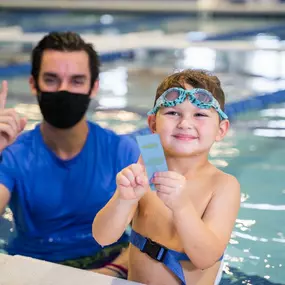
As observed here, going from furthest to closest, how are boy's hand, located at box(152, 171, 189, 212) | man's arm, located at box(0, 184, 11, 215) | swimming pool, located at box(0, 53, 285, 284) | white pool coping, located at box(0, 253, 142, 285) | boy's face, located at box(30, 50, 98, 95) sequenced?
swimming pool, located at box(0, 53, 285, 284)
boy's face, located at box(30, 50, 98, 95)
man's arm, located at box(0, 184, 11, 215)
white pool coping, located at box(0, 253, 142, 285)
boy's hand, located at box(152, 171, 189, 212)

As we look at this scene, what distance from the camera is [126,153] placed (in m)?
2.71

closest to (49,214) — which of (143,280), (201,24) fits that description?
(143,280)

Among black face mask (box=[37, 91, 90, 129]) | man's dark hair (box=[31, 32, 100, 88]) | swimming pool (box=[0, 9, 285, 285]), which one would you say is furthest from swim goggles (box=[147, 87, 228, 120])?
swimming pool (box=[0, 9, 285, 285])

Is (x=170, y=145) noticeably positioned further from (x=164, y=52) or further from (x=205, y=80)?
(x=164, y=52)

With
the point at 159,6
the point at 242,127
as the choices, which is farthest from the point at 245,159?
the point at 159,6

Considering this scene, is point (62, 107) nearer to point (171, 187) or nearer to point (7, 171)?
point (7, 171)

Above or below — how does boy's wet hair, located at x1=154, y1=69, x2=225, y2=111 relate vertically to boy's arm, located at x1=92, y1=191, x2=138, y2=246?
above

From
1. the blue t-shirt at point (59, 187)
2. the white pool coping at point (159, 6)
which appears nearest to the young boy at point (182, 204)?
the blue t-shirt at point (59, 187)

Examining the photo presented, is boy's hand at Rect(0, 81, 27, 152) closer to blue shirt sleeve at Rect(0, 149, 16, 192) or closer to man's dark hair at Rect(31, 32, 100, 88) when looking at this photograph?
blue shirt sleeve at Rect(0, 149, 16, 192)

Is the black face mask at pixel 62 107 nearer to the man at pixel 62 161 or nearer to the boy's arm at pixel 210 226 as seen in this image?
the man at pixel 62 161

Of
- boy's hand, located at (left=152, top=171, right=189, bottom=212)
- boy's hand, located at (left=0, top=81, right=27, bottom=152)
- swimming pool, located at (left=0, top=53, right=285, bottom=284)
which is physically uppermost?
boy's hand, located at (left=0, top=81, right=27, bottom=152)

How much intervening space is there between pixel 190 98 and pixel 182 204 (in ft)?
1.19

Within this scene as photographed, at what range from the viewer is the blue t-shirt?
2.61 metres

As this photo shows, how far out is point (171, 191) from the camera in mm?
1707
